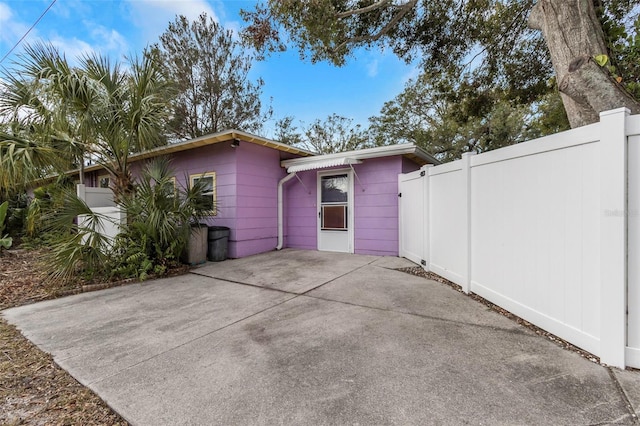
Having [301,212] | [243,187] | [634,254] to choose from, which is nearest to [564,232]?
[634,254]

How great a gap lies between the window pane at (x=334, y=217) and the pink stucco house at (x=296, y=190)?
0.03 m

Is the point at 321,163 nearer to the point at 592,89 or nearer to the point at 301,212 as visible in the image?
the point at 301,212

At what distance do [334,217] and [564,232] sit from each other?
5239mm

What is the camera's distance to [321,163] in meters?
6.70

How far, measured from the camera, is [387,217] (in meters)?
6.57

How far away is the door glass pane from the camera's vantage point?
7195 millimetres

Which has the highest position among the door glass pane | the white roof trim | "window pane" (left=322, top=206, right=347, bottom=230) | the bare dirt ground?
the white roof trim

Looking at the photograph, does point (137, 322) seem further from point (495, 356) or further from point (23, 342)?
point (495, 356)

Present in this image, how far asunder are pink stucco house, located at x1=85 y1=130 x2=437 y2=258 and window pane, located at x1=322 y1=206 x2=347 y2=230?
0.09 feet

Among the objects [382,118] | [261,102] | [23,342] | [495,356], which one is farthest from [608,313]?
[382,118]

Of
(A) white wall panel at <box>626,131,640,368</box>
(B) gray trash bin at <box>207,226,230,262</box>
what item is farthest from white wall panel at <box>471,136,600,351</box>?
(B) gray trash bin at <box>207,226,230,262</box>

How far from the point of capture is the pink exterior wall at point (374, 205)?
6.49m

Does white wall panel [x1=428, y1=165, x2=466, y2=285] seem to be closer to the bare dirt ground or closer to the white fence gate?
the white fence gate

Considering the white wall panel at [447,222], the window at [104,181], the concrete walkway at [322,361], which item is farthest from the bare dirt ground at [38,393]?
the window at [104,181]
